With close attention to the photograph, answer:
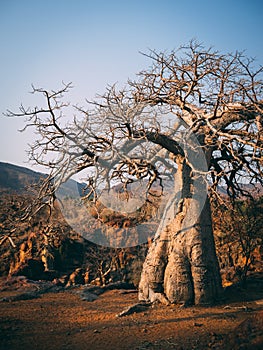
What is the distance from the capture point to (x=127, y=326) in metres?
4.06

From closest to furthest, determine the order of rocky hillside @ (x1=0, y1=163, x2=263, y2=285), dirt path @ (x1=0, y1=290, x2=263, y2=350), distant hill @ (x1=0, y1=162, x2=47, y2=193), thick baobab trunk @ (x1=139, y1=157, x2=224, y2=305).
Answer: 1. dirt path @ (x1=0, y1=290, x2=263, y2=350)
2. thick baobab trunk @ (x1=139, y1=157, x2=224, y2=305)
3. rocky hillside @ (x1=0, y1=163, x2=263, y2=285)
4. distant hill @ (x1=0, y1=162, x2=47, y2=193)

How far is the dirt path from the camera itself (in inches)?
129

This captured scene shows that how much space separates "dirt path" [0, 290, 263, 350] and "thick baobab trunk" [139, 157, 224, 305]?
0.39 meters

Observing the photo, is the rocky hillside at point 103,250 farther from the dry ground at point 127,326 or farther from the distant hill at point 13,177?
the distant hill at point 13,177

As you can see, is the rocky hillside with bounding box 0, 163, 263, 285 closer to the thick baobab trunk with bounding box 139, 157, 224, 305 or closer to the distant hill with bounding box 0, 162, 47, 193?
the thick baobab trunk with bounding box 139, 157, 224, 305

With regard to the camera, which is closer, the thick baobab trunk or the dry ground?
the dry ground

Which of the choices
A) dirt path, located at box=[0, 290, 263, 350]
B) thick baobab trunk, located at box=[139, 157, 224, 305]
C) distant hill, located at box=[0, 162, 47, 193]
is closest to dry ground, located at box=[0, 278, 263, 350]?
dirt path, located at box=[0, 290, 263, 350]

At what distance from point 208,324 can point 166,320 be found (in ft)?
2.08

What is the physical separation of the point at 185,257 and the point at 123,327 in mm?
1895

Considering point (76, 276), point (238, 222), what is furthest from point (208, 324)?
point (76, 276)

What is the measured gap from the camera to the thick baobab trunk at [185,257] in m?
5.21

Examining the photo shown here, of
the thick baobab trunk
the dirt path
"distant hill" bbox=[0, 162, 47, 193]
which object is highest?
"distant hill" bbox=[0, 162, 47, 193]

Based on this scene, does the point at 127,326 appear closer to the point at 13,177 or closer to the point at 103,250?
the point at 103,250

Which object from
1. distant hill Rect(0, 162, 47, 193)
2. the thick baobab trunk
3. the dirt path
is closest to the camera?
the dirt path
